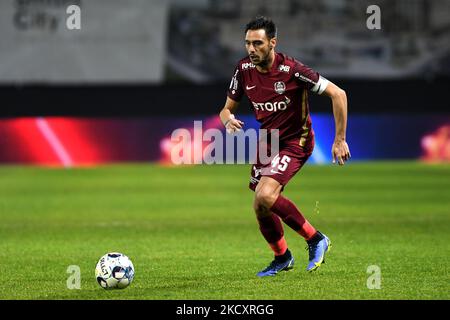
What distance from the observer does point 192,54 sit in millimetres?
22047

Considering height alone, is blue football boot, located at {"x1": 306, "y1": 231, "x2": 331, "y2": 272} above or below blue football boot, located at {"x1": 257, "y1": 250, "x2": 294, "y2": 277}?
above

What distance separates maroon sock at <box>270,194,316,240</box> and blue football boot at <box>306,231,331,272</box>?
6cm

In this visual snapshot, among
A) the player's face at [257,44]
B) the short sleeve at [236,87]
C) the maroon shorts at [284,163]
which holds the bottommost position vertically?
the maroon shorts at [284,163]

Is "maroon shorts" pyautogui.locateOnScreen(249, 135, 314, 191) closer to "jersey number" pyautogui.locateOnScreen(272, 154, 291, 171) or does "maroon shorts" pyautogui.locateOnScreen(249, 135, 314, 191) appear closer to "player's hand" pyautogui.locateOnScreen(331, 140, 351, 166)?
"jersey number" pyautogui.locateOnScreen(272, 154, 291, 171)

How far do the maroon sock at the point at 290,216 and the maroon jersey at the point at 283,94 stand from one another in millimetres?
538

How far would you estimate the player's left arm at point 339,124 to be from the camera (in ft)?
24.3

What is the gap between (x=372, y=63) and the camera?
21859mm

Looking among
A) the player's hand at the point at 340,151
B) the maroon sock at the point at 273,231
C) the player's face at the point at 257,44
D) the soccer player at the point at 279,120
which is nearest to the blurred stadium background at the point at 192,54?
the soccer player at the point at 279,120

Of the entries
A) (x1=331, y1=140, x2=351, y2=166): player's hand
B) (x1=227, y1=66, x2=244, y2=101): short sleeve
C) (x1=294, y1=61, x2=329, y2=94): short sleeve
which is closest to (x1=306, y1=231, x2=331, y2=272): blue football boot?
(x1=331, y1=140, x2=351, y2=166): player's hand

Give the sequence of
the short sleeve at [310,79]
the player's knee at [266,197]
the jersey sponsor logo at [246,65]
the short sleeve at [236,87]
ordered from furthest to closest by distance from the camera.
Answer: the short sleeve at [236,87]
the jersey sponsor logo at [246,65]
the short sleeve at [310,79]
the player's knee at [266,197]

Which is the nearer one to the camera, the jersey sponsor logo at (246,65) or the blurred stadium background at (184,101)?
the jersey sponsor logo at (246,65)

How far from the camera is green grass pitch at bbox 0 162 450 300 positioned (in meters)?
7.25

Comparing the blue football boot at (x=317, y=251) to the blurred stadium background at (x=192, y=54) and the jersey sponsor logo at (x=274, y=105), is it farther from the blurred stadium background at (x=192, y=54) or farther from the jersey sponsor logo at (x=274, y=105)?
the blurred stadium background at (x=192, y=54)
